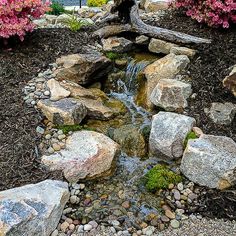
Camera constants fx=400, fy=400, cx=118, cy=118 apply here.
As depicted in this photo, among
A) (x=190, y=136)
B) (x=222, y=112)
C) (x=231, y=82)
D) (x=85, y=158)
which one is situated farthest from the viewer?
(x=231, y=82)

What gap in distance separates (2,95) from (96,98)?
1.44m

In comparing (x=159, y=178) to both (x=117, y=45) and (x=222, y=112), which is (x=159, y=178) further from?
(x=117, y=45)

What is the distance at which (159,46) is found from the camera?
7496 millimetres

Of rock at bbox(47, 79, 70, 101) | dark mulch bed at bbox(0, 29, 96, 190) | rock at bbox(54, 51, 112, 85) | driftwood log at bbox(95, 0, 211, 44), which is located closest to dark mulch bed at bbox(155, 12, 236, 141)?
driftwood log at bbox(95, 0, 211, 44)

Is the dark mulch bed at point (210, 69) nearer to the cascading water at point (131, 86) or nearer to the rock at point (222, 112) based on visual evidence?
the rock at point (222, 112)

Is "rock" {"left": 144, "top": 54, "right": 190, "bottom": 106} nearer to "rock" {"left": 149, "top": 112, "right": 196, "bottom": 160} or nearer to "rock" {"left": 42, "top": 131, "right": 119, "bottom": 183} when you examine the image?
"rock" {"left": 149, "top": 112, "right": 196, "bottom": 160}

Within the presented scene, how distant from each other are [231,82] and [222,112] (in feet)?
1.61

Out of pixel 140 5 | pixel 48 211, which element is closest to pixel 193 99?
pixel 48 211

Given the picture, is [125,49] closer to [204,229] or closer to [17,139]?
[17,139]

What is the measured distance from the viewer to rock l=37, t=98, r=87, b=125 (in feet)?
17.8

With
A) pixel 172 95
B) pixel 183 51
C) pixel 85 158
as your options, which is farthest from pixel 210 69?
pixel 85 158

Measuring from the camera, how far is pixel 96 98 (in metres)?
6.38

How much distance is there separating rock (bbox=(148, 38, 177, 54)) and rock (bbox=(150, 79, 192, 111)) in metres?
1.64

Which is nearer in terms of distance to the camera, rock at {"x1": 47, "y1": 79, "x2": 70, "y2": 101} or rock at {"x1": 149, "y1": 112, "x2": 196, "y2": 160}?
rock at {"x1": 149, "y1": 112, "x2": 196, "y2": 160}
